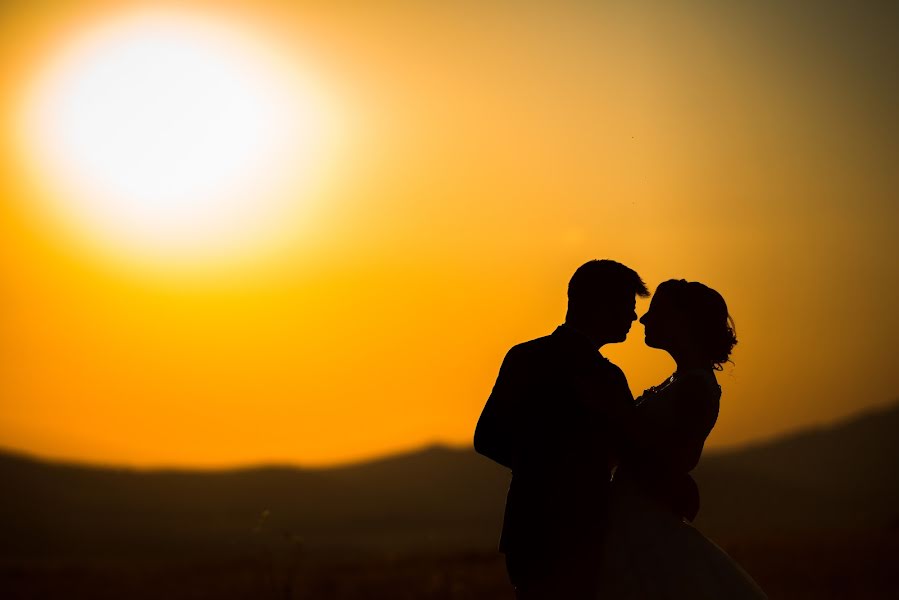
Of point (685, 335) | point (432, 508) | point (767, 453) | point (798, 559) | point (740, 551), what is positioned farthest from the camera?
point (767, 453)

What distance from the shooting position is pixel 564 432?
254 inches

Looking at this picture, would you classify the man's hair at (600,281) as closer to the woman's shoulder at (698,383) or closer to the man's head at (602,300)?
the man's head at (602,300)

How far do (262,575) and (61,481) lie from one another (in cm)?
13782

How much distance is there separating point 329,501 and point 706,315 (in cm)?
12896

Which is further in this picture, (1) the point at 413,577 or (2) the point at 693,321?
(1) the point at 413,577

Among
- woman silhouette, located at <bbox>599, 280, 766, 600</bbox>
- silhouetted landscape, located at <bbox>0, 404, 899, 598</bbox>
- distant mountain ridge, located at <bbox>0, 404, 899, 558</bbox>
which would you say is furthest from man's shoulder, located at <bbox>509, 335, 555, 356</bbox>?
distant mountain ridge, located at <bbox>0, 404, 899, 558</bbox>

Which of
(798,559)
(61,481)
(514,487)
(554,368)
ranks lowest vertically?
(61,481)

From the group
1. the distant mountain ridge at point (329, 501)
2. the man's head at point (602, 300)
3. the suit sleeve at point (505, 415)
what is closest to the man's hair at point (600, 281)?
the man's head at point (602, 300)

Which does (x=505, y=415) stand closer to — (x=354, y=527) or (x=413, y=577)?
(x=413, y=577)

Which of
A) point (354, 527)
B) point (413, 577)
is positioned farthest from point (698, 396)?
point (354, 527)

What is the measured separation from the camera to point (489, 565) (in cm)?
2425

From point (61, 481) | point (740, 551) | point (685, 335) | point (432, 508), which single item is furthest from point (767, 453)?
point (685, 335)

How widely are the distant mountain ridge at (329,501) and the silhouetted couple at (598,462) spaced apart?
7463 cm

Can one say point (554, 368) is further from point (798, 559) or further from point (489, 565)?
point (489, 565)
